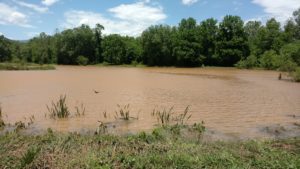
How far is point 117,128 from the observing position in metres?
11.0

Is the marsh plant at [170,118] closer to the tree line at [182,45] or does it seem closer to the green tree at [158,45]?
the tree line at [182,45]

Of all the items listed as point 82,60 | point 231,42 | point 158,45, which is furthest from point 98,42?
point 231,42

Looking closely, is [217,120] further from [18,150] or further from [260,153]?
[18,150]

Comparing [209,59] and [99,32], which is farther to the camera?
[99,32]

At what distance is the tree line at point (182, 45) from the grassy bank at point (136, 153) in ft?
149

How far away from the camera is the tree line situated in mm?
61438

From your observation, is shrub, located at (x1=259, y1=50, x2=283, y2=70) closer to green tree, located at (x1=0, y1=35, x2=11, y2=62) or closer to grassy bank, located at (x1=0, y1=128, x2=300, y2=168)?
Answer: grassy bank, located at (x1=0, y1=128, x2=300, y2=168)

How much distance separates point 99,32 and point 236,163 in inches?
3172

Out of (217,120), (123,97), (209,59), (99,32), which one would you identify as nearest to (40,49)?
(99,32)

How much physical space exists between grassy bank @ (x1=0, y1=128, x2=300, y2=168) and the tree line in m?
45.3

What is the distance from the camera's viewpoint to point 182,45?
65.7 m

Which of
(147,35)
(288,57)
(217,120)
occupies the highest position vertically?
(147,35)

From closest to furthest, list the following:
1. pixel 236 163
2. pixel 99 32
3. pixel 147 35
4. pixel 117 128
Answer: pixel 236 163
pixel 117 128
pixel 147 35
pixel 99 32

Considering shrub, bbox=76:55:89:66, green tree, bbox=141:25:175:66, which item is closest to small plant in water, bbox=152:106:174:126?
green tree, bbox=141:25:175:66
